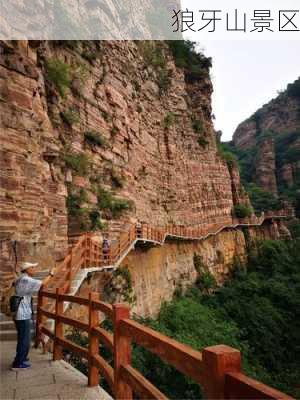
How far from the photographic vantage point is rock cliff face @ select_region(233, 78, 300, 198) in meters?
62.6

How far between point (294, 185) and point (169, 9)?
3662 centimetres

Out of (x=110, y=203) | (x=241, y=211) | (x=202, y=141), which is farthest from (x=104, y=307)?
(x=241, y=211)

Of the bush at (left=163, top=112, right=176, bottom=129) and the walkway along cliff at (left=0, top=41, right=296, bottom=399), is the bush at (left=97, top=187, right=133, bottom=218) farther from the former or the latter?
the bush at (left=163, top=112, right=176, bottom=129)

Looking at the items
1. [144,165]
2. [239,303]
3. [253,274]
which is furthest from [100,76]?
[253,274]

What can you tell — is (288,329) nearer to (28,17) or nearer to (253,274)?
(253,274)

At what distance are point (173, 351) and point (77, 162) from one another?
485 inches

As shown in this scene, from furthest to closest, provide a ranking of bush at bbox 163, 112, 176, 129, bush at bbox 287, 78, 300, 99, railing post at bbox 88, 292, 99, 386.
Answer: bush at bbox 287, 78, 300, 99, bush at bbox 163, 112, 176, 129, railing post at bbox 88, 292, 99, 386

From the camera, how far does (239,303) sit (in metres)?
23.8

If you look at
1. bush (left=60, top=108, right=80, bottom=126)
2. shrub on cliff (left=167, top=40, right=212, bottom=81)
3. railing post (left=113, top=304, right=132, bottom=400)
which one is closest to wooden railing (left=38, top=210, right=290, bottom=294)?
railing post (left=113, top=304, right=132, bottom=400)

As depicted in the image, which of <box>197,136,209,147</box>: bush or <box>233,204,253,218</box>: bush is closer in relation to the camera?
<box>197,136,209,147</box>: bush

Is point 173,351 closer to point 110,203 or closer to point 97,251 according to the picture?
point 97,251

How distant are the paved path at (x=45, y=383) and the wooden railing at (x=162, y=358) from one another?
0.81 ft

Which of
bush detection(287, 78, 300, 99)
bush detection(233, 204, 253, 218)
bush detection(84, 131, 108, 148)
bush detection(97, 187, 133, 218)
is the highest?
bush detection(287, 78, 300, 99)

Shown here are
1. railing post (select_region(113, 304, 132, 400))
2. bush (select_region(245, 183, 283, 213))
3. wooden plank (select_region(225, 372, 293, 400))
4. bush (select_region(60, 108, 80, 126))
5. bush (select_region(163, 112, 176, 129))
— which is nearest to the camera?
wooden plank (select_region(225, 372, 293, 400))
